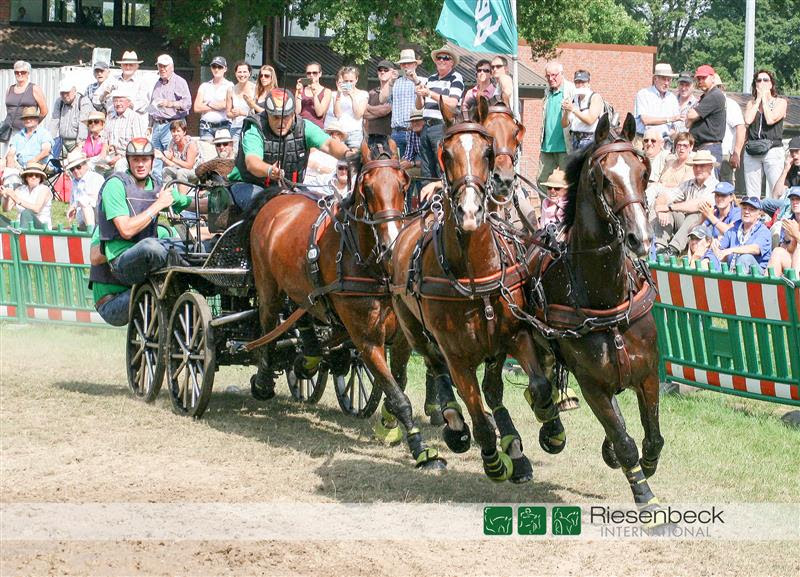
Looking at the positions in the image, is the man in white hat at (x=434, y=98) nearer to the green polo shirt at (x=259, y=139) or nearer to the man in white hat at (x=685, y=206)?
the green polo shirt at (x=259, y=139)

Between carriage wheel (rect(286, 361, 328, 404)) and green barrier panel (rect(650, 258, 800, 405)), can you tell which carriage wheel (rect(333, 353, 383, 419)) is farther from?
green barrier panel (rect(650, 258, 800, 405))

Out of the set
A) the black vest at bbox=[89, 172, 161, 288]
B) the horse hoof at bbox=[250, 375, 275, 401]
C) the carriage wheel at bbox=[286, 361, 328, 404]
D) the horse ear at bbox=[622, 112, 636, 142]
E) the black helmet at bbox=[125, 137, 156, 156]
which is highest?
the horse ear at bbox=[622, 112, 636, 142]

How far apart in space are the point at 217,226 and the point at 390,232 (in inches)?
107

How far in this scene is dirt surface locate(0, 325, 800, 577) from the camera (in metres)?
6.23

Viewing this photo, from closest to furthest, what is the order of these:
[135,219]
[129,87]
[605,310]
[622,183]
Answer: [622,183], [605,310], [135,219], [129,87]

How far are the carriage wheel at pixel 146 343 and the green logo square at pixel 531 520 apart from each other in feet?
15.0

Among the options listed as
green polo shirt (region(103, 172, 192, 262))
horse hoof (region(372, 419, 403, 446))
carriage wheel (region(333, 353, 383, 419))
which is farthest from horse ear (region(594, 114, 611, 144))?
green polo shirt (region(103, 172, 192, 262))

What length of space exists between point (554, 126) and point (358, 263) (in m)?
5.76

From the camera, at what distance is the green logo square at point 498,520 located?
6.85 metres

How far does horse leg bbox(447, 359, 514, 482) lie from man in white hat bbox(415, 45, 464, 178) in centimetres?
436

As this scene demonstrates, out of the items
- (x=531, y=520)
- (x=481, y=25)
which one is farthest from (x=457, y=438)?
(x=481, y=25)

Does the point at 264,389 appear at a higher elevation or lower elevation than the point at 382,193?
lower

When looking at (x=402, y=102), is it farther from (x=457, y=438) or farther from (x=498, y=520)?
(x=498, y=520)

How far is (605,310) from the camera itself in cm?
690
